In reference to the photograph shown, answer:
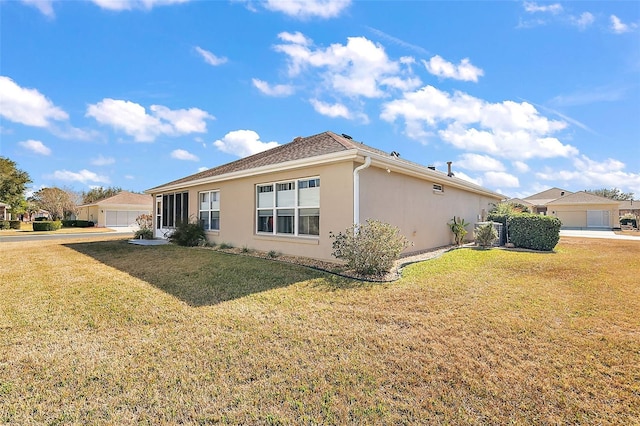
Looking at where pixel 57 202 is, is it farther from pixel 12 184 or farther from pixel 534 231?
pixel 534 231

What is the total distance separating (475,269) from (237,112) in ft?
44.1

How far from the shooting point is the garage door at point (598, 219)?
35.0 metres

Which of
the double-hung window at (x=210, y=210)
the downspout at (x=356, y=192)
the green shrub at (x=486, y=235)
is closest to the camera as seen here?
the downspout at (x=356, y=192)

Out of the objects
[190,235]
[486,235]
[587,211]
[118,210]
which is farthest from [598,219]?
[118,210]

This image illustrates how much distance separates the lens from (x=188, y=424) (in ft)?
7.66

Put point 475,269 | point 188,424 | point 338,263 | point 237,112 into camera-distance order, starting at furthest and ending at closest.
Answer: point 237,112, point 338,263, point 475,269, point 188,424

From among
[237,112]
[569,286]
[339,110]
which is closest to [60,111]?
[237,112]

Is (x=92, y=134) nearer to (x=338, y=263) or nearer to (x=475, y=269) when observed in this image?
(x=338, y=263)

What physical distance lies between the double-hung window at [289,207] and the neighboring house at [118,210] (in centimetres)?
3513

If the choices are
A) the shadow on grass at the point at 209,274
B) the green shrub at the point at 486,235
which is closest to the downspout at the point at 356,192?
the shadow on grass at the point at 209,274

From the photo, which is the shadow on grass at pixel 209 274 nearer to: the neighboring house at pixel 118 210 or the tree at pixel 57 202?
the neighboring house at pixel 118 210

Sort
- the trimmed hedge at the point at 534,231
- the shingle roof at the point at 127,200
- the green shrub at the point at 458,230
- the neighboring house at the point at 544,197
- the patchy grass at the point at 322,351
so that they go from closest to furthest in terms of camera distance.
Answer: the patchy grass at the point at 322,351, the trimmed hedge at the point at 534,231, the green shrub at the point at 458,230, the shingle roof at the point at 127,200, the neighboring house at the point at 544,197

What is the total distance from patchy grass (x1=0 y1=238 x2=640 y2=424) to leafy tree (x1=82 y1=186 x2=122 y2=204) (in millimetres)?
56102

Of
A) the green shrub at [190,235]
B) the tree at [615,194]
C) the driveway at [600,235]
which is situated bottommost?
the driveway at [600,235]
